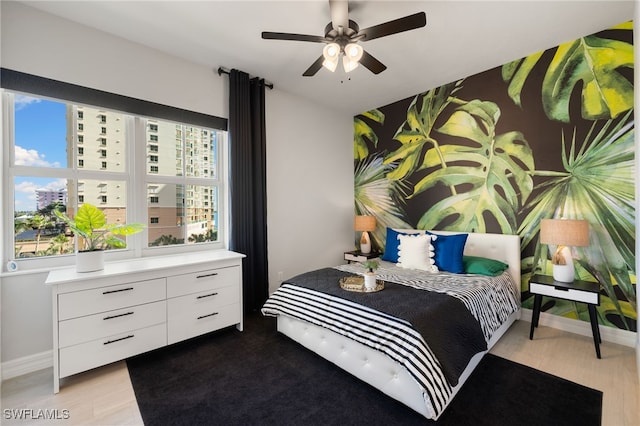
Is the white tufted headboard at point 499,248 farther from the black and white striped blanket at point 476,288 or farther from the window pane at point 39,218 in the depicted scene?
the window pane at point 39,218

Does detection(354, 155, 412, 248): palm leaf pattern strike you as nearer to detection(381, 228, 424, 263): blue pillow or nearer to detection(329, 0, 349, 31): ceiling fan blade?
detection(381, 228, 424, 263): blue pillow

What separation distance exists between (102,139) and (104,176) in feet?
1.15

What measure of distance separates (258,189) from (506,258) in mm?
2948

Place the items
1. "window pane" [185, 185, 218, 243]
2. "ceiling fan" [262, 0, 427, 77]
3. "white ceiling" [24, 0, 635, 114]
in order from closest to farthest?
"ceiling fan" [262, 0, 427, 77] < "white ceiling" [24, 0, 635, 114] < "window pane" [185, 185, 218, 243]

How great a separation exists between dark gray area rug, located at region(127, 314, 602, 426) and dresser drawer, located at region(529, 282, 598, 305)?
30.1 inches

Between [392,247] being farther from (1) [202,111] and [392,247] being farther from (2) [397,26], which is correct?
(1) [202,111]

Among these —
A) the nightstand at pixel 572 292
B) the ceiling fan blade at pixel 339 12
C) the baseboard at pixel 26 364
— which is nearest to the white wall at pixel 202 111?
the baseboard at pixel 26 364

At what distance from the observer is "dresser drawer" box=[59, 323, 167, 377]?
1.90 metres

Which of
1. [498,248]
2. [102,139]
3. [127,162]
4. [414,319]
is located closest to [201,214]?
[127,162]

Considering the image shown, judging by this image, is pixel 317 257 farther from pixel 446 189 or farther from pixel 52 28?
pixel 52 28

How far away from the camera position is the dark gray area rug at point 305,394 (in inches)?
63.6

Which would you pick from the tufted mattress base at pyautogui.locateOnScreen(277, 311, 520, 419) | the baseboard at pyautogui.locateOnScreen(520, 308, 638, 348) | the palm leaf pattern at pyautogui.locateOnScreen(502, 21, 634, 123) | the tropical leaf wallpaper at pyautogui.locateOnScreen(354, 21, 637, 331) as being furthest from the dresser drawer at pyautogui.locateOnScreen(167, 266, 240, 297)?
the palm leaf pattern at pyautogui.locateOnScreen(502, 21, 634, 123)

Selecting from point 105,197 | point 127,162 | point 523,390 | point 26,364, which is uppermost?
point 127,162

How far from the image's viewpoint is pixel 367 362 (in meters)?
1.88
